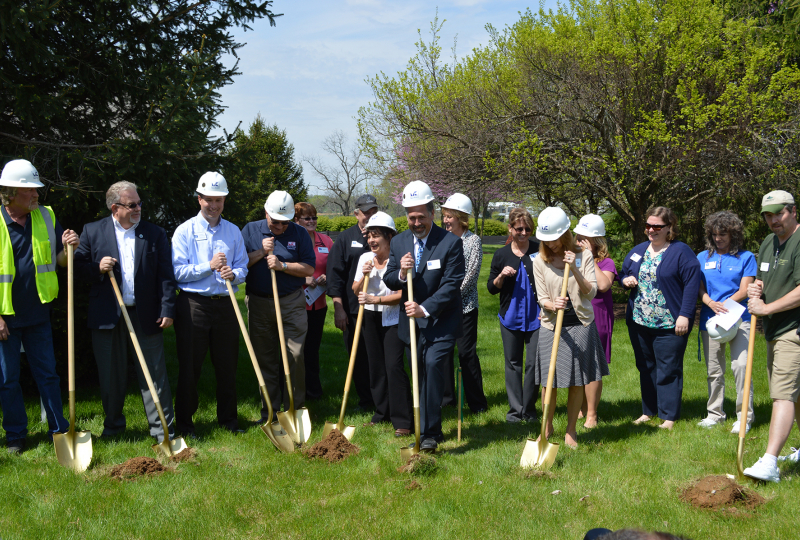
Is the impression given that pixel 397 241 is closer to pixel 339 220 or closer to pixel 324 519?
pixel 324 519

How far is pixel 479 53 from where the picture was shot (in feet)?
44.8

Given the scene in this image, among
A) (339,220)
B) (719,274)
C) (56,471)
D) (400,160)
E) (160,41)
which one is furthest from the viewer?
(339,220)

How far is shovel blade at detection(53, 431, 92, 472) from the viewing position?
5.08 m

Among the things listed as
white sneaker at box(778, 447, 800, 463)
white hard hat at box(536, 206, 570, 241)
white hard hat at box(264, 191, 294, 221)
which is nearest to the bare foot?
white sneaker at box(778, 447, 800, 463)

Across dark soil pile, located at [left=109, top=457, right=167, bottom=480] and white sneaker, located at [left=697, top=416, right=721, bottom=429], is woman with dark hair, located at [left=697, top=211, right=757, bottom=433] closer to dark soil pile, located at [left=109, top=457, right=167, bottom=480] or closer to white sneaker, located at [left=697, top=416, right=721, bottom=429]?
white sneaker, located at [left=697, top=416, right=721, bottom=429]

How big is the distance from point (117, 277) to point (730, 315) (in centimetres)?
564

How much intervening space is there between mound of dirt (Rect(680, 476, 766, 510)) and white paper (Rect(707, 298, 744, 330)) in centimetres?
165

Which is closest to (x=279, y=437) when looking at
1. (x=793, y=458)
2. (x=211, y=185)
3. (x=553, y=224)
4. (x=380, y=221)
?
(x=380, y=221)

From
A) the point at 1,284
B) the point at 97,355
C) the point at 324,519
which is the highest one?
the point at 1,284

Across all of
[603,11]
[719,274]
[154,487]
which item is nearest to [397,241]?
[154,487]

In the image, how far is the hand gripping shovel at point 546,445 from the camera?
508cm

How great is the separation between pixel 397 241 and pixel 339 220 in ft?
123

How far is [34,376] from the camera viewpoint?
5.47 m

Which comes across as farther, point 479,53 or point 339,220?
point 339,220
